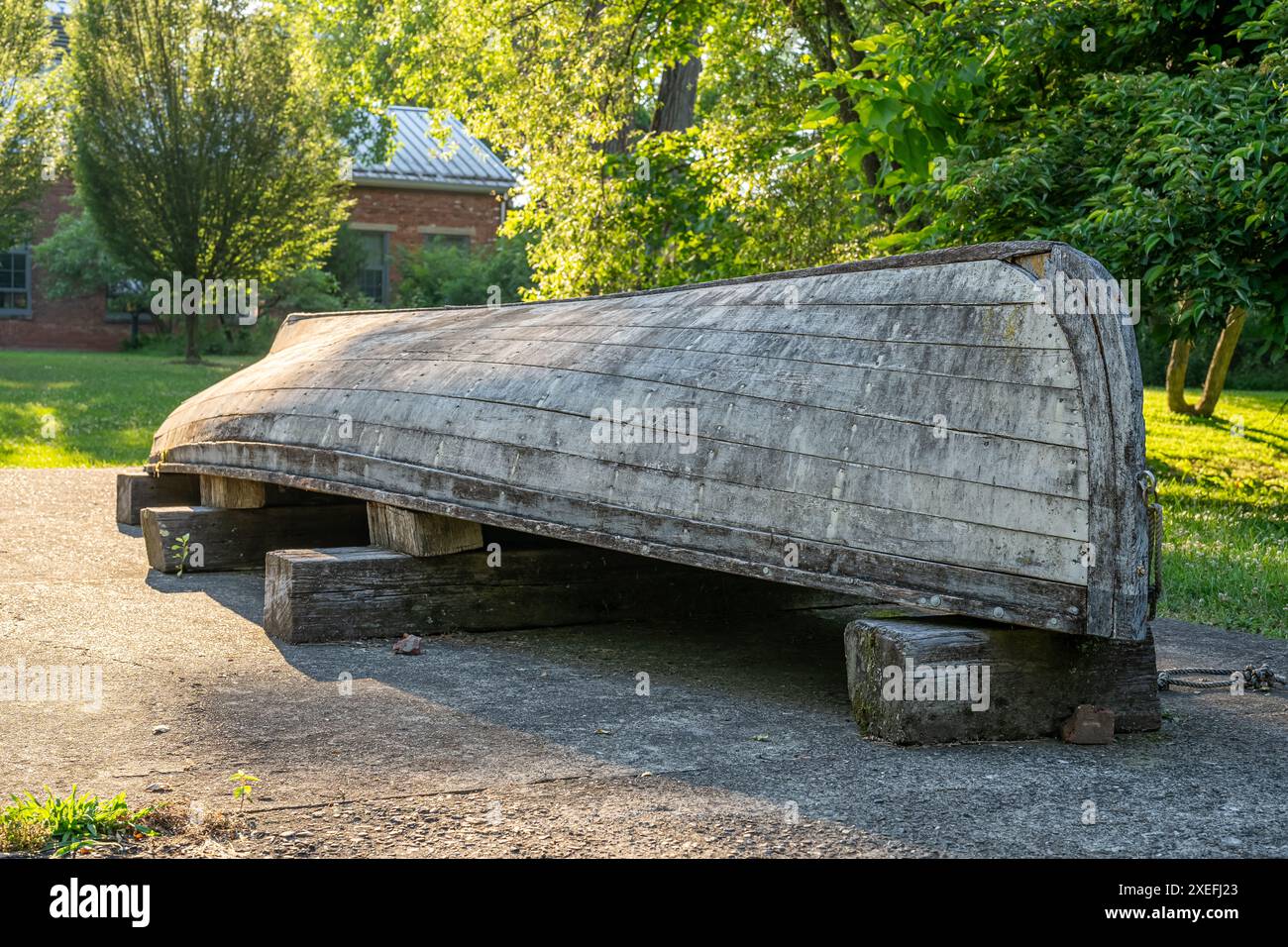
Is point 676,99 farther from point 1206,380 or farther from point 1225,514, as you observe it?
point 1225,514

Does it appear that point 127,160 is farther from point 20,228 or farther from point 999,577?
point 999,577

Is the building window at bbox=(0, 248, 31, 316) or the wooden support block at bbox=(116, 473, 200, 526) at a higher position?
the building window at bbox=(0, 248, 31, 316)

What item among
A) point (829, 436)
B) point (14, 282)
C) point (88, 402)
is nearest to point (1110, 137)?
point (829, 436)

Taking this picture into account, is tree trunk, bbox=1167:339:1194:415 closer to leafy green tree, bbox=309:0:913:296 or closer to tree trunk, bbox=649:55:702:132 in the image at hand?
leafy green tree, bbox=309:0:913:296

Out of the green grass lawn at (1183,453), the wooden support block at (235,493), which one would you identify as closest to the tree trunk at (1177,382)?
the green grass lawn at (1183,453)

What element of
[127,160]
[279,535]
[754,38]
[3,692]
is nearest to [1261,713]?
[3,692]

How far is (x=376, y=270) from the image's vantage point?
3312 cm

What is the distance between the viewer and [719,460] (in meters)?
4.20

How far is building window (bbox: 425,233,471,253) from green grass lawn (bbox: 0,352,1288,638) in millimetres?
8924

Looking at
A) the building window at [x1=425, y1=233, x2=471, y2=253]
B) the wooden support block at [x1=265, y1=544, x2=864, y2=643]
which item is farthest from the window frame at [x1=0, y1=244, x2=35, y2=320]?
the wooden support block at [x1=265, y1=544, x2=864, y2=643]

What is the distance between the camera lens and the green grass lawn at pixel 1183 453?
6582 millimetres

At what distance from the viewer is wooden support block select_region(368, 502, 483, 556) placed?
16.3ft

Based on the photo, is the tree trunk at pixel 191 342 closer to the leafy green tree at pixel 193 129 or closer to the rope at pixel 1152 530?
→ the leafy green tree at pixel 193 129

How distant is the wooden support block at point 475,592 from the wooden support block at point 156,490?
234cm
